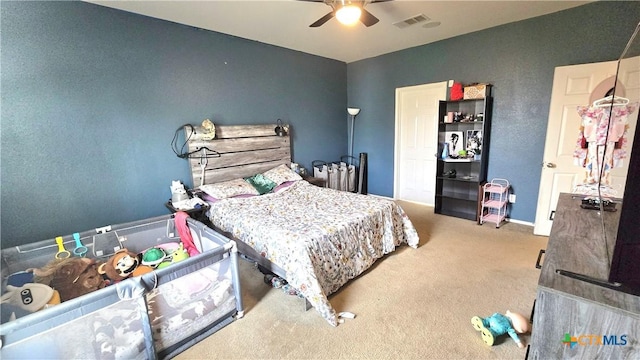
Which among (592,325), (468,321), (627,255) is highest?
(627,255)

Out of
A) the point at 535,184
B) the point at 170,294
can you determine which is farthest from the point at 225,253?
the point at 535,184

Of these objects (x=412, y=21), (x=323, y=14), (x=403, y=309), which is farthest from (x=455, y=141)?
(x=403, y=309)

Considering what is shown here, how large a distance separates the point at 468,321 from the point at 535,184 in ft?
8.17

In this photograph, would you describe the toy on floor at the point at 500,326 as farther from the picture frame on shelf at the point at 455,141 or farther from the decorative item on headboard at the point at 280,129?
the decorative item on headboard at the point at 280,129

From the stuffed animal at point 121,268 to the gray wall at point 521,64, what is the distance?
4136mm

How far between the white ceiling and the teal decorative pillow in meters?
1.88

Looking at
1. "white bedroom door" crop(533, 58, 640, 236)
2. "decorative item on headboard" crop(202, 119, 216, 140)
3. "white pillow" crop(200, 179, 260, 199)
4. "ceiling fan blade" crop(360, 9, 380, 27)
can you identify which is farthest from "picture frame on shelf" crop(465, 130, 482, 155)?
"decorative item on headboard" crop(202, 119, 216, 140)

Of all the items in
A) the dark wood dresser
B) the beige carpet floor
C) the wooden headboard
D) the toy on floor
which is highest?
the wooden headboard

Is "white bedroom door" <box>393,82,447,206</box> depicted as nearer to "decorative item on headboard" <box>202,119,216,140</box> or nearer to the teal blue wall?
the teal blue wall

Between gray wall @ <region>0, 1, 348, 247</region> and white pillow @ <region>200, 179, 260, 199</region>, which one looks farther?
white pillow @ <region>200, 179, 260, 199</region>

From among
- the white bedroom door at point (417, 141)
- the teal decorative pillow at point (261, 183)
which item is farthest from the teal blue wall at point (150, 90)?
the teal decorative pillow at point (261, 183)

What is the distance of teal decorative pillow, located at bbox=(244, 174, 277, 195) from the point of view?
3490 millimetres

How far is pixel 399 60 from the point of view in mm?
4359

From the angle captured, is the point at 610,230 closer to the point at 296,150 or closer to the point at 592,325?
the point at 592,325
